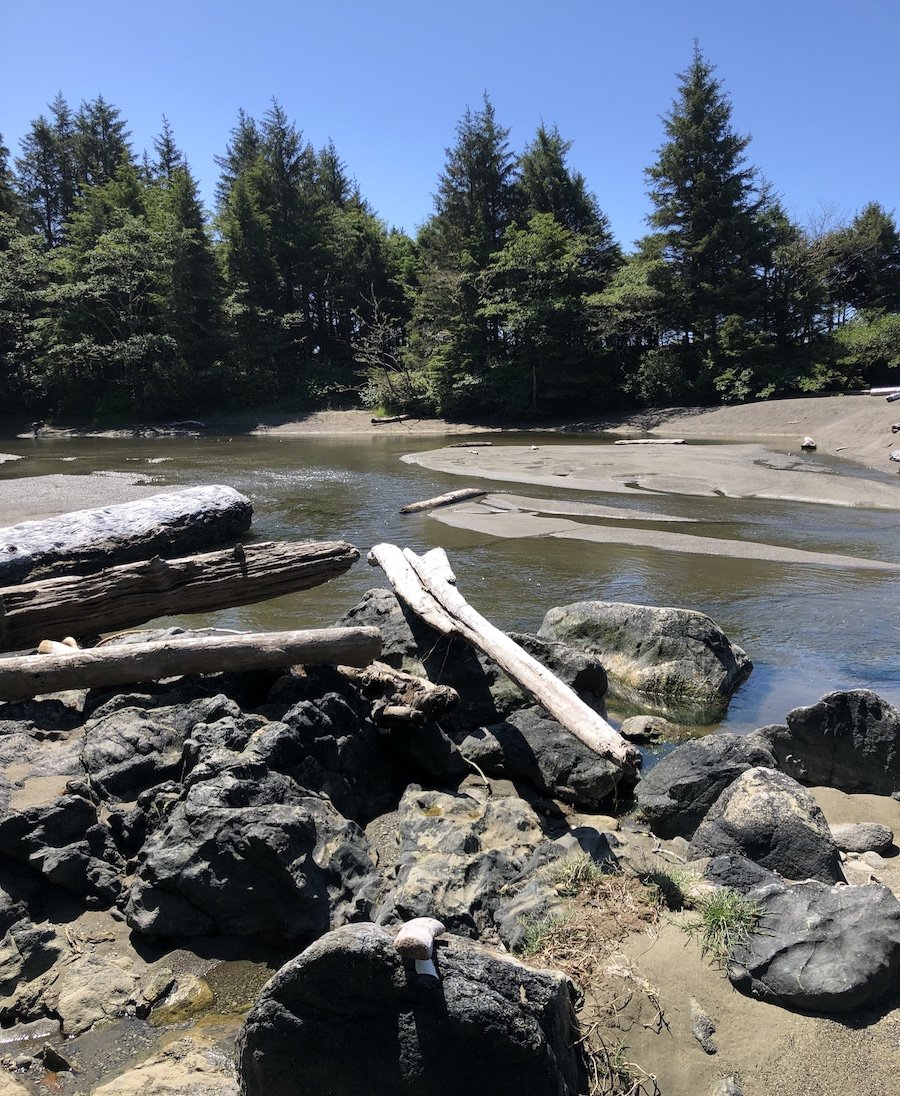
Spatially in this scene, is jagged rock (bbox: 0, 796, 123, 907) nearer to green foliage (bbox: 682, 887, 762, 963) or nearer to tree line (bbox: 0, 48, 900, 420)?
green foliage (bbox: 682, 887, 762, 963)

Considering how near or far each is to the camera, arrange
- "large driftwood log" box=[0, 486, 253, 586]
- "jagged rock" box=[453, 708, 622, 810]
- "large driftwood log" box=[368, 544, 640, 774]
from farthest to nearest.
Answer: "large driftwood log" box=[0, 486, 253, 586]
"jagged rock" box=[453, 708, 622, 810]
"large driftwood log" box=[368, 544, 640, 774]

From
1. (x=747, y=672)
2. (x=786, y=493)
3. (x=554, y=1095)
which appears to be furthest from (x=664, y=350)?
(x=554, y=1095)

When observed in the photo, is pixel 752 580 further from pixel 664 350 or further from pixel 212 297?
pixel 212 297

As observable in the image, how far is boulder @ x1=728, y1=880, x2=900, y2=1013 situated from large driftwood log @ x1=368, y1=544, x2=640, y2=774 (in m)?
1.06

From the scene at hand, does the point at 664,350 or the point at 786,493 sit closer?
the point at 786,493

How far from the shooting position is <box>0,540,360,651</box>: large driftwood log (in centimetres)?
597

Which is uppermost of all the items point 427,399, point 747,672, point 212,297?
point 212,297

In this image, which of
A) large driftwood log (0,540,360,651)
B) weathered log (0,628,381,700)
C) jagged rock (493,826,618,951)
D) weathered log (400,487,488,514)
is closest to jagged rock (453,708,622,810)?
jagged rock (493,826,618,951)

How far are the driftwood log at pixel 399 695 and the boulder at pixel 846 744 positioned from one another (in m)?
2.14

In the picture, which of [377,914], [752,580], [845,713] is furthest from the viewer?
[752,580]

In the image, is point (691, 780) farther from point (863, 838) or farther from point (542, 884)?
point (542, 884)

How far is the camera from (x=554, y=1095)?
2359 millimetres

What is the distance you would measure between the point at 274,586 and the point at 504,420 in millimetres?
28117

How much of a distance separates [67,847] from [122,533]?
292 inches
